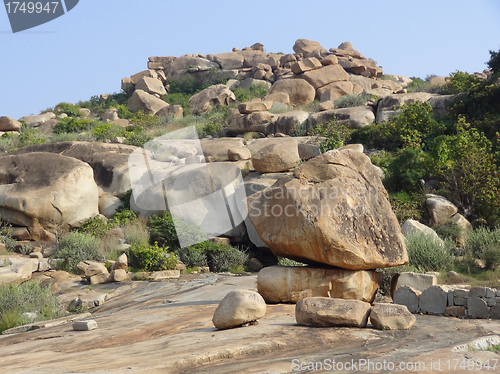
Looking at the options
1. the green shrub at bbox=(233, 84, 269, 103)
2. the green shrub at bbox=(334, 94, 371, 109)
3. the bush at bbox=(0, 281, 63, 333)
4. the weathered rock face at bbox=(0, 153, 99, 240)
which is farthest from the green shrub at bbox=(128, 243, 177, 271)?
the green shrub at bbox=(233, 84, 269, 103)

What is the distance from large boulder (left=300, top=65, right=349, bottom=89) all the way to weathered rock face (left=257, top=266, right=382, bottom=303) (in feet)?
94.1

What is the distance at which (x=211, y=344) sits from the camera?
15.2 ft

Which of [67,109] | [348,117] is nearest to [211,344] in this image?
[348,117]

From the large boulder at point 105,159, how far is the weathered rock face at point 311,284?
433 inches

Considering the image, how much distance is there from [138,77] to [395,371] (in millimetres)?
50303

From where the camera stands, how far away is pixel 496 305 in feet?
21.8

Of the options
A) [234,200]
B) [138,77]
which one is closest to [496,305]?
[234,200]

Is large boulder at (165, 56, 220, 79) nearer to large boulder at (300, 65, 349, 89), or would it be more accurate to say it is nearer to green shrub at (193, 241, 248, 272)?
large boulder at (300, 65, 349, 89)

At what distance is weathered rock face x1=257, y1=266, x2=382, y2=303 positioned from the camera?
23.3 feet

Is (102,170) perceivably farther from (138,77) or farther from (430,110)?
(138,77)

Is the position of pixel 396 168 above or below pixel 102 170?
below

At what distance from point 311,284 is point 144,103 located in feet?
111

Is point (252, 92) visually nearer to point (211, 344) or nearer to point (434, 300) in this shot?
point (434, 300)

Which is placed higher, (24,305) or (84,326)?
(84,326)
